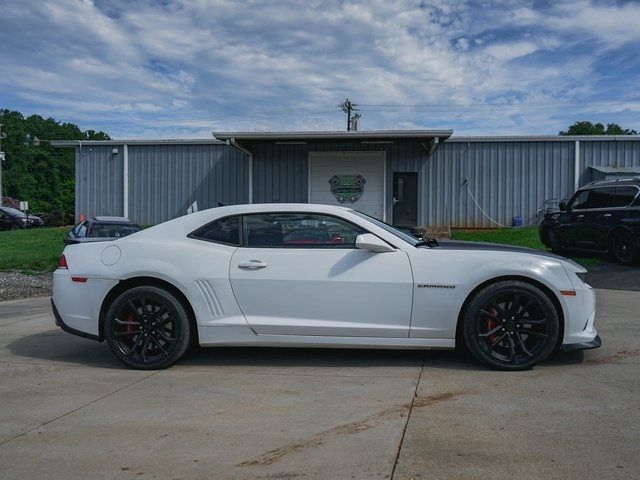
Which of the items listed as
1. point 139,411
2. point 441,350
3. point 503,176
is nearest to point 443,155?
point 503,176

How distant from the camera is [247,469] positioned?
3533 mm

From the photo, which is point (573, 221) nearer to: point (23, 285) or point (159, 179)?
point (23, 285)

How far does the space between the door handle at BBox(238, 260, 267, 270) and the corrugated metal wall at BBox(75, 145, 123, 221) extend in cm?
2029

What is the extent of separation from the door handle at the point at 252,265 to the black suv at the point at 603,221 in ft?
30.4

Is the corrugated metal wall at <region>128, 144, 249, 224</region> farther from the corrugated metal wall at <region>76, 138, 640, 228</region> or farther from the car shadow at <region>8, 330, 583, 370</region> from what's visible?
the car shadow at <region>8, 330, 583, 370</region>

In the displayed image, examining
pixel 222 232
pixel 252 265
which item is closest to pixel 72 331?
pixel 222 232

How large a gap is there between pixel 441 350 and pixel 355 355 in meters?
0.87

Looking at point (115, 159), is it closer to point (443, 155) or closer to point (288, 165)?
point (288, 165)

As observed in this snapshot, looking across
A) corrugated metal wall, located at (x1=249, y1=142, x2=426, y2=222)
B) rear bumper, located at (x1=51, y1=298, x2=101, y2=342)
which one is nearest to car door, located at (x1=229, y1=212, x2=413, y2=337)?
rear bumper, located at (x1=51, y1=298, x2=101, y2=342)

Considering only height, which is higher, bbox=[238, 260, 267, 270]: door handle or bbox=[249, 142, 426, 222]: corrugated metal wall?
bbox=[249, 142, 426, 222]: corrugated metal wall

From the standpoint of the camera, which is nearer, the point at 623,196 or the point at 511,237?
the point at 623,196

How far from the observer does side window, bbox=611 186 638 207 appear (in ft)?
41.3

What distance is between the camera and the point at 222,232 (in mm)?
5789

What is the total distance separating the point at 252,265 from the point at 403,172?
57.5 feet
